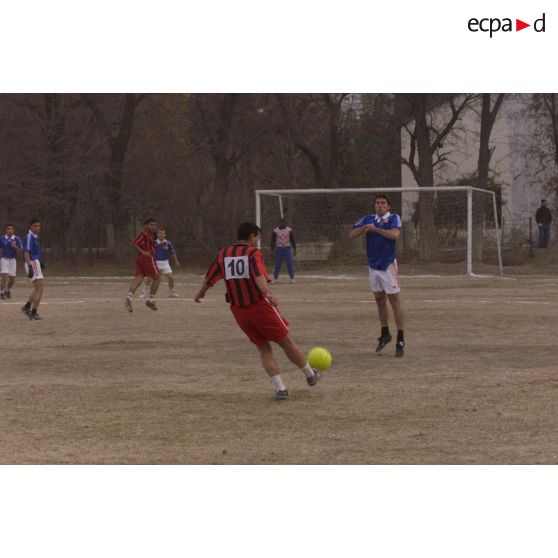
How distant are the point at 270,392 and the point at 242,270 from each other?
1.51 metres

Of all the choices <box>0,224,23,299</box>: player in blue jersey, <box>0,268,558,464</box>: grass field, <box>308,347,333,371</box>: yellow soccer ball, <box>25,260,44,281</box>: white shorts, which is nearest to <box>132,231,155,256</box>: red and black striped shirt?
<box>0,268,558,464</box>: grass field

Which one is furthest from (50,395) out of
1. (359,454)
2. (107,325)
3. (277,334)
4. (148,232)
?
(148,232)

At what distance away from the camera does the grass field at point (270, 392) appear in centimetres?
852

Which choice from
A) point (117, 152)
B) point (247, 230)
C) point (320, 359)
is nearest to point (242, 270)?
point (247, 230)

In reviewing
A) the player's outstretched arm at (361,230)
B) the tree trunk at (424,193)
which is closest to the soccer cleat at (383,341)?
the player's outstretched arm at (361,230)

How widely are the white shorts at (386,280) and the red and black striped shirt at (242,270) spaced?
Answer: 3803 mm

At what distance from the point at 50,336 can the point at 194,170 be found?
3228 cm

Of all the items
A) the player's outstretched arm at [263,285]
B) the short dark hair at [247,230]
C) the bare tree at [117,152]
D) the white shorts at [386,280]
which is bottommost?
the white shorts at [386,280]

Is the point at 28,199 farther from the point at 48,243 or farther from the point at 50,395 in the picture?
the point at 50,395

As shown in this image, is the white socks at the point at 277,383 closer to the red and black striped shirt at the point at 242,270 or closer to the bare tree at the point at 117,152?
the red and black striped shirt at the point at 242,270

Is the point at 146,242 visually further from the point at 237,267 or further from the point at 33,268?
the point at 237,267

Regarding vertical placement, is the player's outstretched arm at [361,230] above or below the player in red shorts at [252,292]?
above

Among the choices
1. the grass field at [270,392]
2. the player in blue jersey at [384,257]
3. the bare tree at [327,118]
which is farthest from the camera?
the bare tree at [327,118]

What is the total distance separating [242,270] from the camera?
35.0 feet
